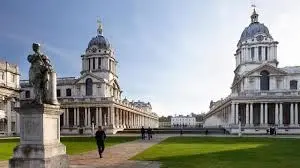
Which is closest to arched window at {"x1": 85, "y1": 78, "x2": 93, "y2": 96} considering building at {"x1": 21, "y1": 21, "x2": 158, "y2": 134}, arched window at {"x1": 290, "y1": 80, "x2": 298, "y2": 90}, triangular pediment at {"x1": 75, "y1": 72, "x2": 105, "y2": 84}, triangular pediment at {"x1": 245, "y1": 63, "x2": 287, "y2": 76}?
building at {"x1": 21, "y1": 21, "x2": 158, "y2": 134}


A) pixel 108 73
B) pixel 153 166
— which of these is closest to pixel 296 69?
pixel 108 73

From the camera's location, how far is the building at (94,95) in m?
92.5

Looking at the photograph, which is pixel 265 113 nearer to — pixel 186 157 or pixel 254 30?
pixel 254 30

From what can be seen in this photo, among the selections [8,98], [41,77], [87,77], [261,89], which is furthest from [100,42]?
[41,77]

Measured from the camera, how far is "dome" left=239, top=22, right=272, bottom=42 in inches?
3843

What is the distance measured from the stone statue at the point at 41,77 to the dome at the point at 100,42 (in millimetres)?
90285

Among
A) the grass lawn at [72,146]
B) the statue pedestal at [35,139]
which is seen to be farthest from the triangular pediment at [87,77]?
the statue pedestal at [35,139]

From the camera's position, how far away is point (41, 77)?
49.3 ft

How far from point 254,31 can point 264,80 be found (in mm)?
15199

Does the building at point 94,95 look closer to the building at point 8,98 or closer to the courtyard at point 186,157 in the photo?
the building at point 8,98

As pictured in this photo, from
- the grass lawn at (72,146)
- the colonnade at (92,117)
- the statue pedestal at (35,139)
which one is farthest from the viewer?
the colonnade at (92,117)

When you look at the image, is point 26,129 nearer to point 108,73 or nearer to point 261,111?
point 261,111

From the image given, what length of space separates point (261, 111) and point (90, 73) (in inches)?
1741

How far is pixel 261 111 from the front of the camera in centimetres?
8431
